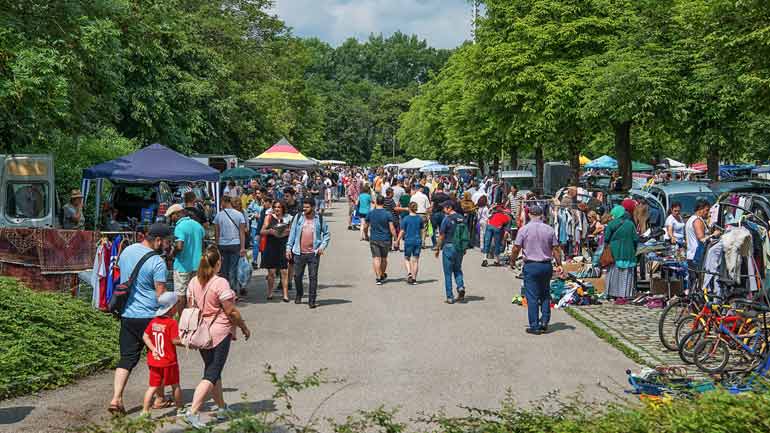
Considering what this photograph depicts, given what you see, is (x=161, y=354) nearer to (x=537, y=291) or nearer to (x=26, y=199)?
(x=537, y=291)

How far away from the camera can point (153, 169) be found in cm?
1733

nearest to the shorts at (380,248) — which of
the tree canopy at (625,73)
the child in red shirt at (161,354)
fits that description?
the tree canopy at (625,73)

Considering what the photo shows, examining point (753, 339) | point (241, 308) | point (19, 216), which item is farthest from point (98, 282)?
point (753, 339)

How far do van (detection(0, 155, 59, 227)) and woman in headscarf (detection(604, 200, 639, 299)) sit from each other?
1085 cm

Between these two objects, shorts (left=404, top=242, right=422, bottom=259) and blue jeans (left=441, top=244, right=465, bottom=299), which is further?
shorts (left=404, top=242, right=422, bottom=259)

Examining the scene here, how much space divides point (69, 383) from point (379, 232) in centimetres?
831

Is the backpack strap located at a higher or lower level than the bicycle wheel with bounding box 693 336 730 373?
higher

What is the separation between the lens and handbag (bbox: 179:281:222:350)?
7512 millimetres

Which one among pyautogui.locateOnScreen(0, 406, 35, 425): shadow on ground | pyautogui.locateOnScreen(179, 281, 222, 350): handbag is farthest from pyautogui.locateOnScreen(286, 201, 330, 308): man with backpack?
pyautogui.locateOnScreen(179, 281, 222, 350): handbag

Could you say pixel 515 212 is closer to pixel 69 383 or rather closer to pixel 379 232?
pixel 379 232

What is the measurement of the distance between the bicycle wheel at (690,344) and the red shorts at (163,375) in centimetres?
569

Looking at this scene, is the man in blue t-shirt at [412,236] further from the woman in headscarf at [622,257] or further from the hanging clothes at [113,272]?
the hanging clothes at [113,272]

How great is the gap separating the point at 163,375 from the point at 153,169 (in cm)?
1015

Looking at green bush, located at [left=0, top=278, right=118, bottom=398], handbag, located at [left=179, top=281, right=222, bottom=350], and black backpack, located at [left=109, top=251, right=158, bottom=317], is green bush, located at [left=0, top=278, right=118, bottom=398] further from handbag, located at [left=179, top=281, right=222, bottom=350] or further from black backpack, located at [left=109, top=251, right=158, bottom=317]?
handbag, located at [left=179, top=281, right=222, bottom=350]
